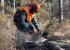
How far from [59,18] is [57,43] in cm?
602

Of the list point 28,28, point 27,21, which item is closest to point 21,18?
point 27,21

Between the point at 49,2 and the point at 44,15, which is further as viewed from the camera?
the point at 49,2

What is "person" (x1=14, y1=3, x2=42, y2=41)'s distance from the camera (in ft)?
22.6

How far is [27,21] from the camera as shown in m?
7.03

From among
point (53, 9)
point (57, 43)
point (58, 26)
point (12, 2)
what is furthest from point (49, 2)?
Result: point (57, 43)

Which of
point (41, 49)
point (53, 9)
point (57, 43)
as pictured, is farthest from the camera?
point (53, 9)

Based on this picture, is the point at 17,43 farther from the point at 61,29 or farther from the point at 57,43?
the point at 61,29

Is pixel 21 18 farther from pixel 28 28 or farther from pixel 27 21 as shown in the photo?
pixel 28 28

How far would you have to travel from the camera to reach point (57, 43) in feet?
24.2

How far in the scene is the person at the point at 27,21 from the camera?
22.6 feet

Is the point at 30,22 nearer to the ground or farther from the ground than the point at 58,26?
farther from the ground

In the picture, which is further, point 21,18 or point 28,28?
point 28,28

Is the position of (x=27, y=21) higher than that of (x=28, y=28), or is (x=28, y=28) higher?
(x=27, y=21)

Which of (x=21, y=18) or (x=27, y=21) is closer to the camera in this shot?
(x=21, y=18)
